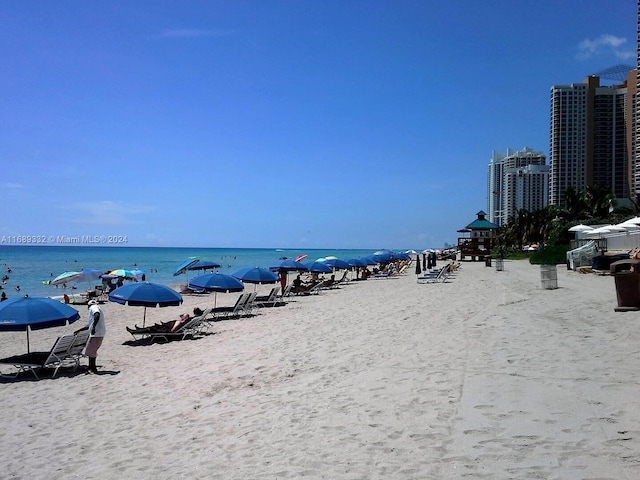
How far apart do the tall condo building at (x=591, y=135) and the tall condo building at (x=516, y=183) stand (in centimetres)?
1699

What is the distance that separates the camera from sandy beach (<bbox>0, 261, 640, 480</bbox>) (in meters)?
4.23

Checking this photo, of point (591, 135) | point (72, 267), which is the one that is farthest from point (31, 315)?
point (591, 135)

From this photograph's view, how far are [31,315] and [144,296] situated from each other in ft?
9.86

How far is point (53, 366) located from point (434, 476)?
23.9ft

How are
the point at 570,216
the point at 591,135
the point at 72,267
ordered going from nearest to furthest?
the point at 570,216
the point at 72,267
the point at 591,135

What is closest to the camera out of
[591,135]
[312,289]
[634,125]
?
[312,289]

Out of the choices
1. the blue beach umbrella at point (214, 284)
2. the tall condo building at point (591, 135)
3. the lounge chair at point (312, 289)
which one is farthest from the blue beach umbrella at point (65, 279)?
the tall condo building at point (591, 135)

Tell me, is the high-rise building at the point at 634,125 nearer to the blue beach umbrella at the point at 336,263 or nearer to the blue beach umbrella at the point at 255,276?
the blue beach umbrella at the point at 336,263

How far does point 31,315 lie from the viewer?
8.20 meters

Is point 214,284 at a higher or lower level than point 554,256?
lower

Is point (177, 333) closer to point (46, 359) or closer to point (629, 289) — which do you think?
point (46, 359)

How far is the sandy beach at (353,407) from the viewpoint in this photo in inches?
166

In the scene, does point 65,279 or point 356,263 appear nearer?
point 65,279

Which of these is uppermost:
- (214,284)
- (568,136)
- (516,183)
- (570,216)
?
(568,136)
